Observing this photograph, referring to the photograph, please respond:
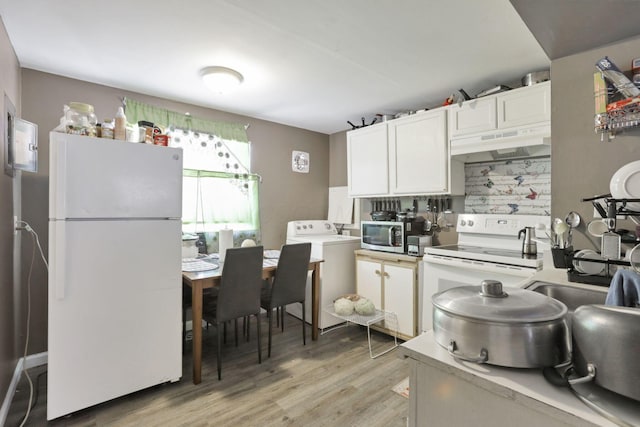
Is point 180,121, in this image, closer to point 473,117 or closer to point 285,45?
point 285,45

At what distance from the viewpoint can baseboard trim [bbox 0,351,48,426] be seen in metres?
1.78

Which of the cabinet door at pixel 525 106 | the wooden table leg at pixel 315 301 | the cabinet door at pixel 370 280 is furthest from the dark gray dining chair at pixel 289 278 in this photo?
the cabinet door at pixel 525 106

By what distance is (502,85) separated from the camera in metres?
2.51

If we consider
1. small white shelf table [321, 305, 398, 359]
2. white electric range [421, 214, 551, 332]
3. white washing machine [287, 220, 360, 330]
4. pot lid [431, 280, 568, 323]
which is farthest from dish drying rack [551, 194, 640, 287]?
white washing machine [287, 220, 360, 330]

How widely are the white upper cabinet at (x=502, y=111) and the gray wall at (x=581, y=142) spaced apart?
0.73 m

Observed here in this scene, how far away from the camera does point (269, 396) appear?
206cm

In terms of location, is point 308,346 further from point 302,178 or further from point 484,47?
point 484,47

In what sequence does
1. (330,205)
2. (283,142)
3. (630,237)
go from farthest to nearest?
(330,205) < (283,142) < (630,237)

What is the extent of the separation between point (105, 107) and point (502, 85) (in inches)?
134

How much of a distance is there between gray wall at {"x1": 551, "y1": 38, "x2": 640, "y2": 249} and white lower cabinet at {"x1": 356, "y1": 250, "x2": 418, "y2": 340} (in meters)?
1.43

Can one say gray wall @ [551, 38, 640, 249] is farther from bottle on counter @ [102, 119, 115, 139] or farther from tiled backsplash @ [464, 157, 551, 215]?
bottle on counter @ [102, 119, 115, 139]

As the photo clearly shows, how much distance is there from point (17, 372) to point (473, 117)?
4029 mm

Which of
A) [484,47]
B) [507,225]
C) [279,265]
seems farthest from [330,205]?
[484,47]

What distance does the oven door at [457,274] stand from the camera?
2.19 m
